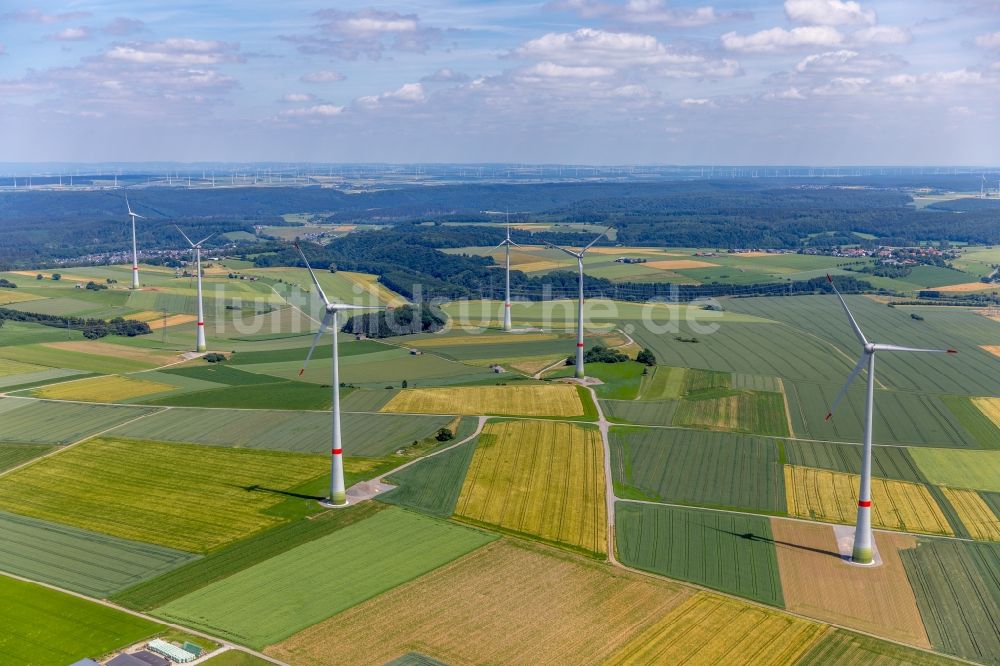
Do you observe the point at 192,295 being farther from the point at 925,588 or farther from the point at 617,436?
the point at 925,588

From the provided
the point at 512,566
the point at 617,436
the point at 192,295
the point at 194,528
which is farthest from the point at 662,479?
the point at 192,295

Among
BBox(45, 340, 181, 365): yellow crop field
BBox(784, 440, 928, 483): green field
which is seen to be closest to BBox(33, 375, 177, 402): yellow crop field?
BBox(45, 340, 181, 365): yellow crop field

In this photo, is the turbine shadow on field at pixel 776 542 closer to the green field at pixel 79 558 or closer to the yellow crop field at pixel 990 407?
the green field at pixel 79 558

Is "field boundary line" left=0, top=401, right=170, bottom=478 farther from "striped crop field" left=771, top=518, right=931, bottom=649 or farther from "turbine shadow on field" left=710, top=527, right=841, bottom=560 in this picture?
"striped crop field" left=771, top=518, right=931, bottom=649

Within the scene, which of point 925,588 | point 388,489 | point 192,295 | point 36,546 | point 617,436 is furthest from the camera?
point 192,295

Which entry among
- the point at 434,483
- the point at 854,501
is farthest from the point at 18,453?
the point at 854,501

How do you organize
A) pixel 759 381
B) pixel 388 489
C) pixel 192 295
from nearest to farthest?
pixel 388 489, pixel 759 381, pixel 192 295
